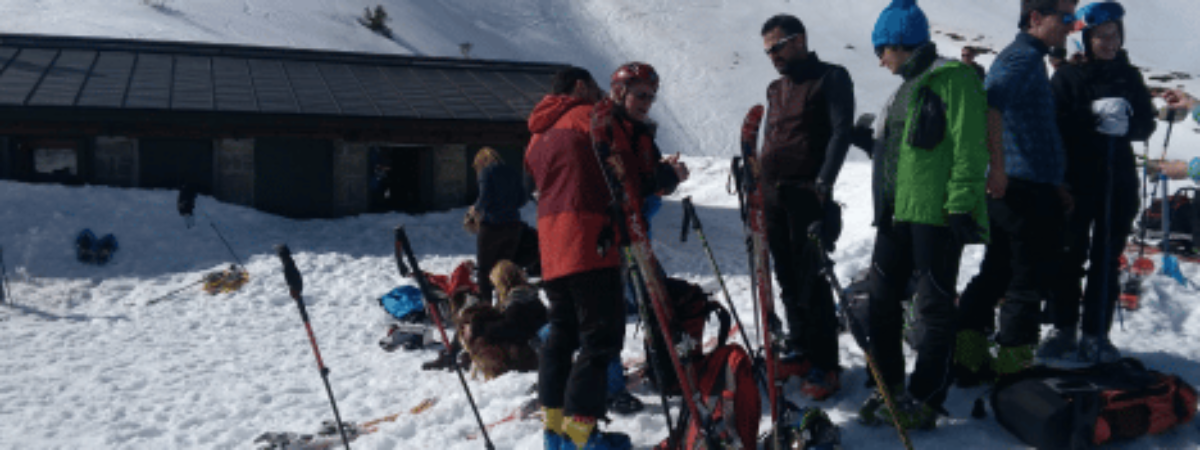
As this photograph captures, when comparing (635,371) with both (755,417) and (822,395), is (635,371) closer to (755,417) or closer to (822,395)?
(822,395)

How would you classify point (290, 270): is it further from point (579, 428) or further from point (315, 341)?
point (579, 428)

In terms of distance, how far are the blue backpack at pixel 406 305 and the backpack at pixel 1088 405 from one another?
511cm

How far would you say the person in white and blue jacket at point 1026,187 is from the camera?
371 cm

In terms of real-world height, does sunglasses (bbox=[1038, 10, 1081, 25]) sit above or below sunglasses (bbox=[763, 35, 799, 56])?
above

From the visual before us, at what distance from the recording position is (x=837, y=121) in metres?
4.00

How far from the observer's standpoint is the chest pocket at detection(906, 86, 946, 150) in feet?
10.9

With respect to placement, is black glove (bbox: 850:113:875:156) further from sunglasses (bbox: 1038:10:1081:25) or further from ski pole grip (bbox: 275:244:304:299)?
ski pole grip (bbox: 275:244:304:299)

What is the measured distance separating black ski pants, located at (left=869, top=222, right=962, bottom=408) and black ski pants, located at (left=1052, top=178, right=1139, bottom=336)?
3.96ft

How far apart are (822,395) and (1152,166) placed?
3273mm

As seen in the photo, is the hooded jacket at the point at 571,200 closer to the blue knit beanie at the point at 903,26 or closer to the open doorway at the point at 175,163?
the blue knit beanie at the point at 903,26

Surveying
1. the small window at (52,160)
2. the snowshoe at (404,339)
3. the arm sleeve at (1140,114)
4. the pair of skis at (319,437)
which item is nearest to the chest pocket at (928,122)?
the arm sleeve at (1140,114)

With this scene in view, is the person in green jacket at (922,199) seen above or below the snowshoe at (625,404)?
above

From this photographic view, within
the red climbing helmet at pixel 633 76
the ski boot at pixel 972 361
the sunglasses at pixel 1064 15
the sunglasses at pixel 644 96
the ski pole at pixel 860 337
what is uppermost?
the sunglasses at pixel 1064 15

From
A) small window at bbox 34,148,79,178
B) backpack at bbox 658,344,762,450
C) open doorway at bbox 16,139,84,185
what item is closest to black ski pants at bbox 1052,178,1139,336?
backpack at bbox 658,344,762,450
